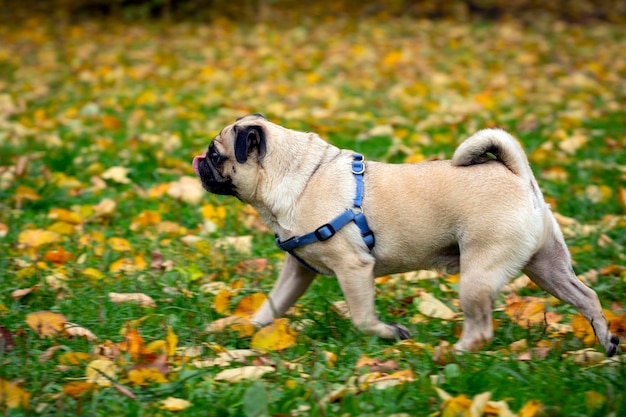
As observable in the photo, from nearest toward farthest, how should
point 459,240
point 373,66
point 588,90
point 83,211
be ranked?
point 459,240
point 83,211
point 588,90
point 373,66

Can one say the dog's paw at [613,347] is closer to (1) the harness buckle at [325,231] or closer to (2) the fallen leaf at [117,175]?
(1) the harness buckle at [325,231]

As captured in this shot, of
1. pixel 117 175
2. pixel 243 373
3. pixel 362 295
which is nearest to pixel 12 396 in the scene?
pixel 243 373

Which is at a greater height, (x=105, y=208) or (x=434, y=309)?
(x=105, y=208)

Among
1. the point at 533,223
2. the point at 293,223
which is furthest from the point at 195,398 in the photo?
the point at 533,223

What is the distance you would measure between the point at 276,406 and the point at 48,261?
2.25 m

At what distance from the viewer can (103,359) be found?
138 inches

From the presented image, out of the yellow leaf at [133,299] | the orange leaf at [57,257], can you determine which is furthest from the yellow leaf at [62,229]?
the yellow leaf at [133,299]

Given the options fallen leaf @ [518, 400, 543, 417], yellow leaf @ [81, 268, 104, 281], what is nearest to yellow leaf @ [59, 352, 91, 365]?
yellow leaf @ [81, 268, 104, 281]

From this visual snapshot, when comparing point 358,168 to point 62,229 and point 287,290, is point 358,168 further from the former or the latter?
point 62,229

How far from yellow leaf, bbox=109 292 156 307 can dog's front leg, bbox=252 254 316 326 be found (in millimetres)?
572

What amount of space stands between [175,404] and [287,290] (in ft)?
3.93

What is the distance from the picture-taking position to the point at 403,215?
388 centimetres

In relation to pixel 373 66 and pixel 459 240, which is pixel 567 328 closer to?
pixel 459 240

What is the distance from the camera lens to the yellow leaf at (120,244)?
5.06 meters
